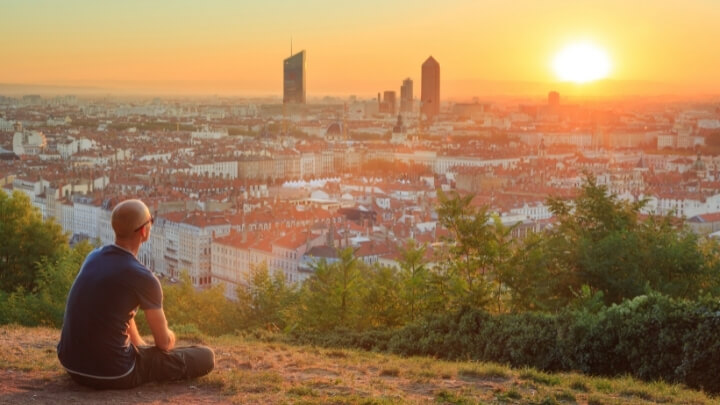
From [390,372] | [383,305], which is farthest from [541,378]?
[383,305]

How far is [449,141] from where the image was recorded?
74.8 m

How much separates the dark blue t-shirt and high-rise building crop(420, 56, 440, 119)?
2083 inches

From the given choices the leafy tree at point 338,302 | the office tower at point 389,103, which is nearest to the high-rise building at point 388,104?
the office tower at point 389,103

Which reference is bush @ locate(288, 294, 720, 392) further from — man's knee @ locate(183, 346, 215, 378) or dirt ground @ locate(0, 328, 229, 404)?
dirt ground @ locate(0, 328, 229, 404)

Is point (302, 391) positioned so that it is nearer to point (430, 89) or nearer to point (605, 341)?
point (605, 341)

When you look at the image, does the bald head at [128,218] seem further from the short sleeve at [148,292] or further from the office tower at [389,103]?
the office tower at [389,103]

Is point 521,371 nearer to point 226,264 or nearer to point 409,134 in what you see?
point 226,264

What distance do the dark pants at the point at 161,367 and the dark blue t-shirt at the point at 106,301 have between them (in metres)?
0.12

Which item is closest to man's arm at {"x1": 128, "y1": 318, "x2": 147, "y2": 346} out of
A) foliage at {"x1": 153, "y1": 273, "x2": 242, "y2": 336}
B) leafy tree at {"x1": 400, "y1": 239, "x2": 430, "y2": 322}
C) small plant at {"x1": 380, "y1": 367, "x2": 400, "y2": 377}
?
small plant at {"x1": 380, "y1": 367, "x2": 400, "y2": 377}

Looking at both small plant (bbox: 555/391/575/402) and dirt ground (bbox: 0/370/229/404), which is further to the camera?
small plant (bbox: 555/391/575/402)

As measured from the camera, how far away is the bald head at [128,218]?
3695 mm

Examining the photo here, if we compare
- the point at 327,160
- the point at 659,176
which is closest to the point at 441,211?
the point at 659,176

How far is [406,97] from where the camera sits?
89562mm

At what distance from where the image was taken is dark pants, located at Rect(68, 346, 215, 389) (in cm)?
389
